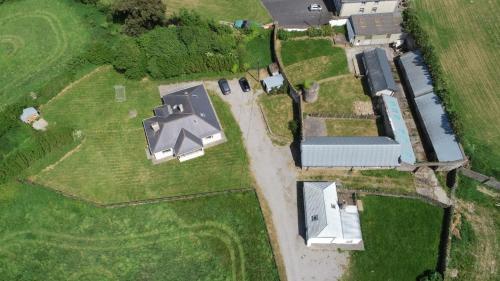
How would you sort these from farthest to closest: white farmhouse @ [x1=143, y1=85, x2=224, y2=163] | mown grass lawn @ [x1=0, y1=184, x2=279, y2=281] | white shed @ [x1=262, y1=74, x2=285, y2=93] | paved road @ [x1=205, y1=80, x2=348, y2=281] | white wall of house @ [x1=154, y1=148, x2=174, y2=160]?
white shed @ [x1=262, y1=74, x2=285, y2=93], white wall of house @ [x1=154, y1=148, x2=174, y2=160], white farmhouse @ [x1=143, y1=85, x2=224, y2=163], mown grass lawn @ [x1=0, y1=184, x2=279, y2=281], paved road @ [x1=205, y1=80, x2=348, y2=281]

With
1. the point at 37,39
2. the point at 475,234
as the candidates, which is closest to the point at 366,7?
the point at 475,234

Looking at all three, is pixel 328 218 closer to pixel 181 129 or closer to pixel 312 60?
pixel 181 129

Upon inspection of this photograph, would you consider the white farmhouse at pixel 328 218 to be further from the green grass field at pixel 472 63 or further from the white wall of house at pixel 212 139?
the green grass field at pixel 472 63

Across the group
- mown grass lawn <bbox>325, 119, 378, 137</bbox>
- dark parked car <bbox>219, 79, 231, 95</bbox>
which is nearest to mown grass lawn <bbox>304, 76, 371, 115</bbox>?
mown grass lawn <bbox>325, 119, 378, 137</bbox>

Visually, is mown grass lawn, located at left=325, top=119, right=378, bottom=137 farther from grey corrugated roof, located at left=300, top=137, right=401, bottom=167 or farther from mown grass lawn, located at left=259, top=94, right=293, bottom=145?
mown grass lawn, located at left=259, top=94, right=293, bottom=145

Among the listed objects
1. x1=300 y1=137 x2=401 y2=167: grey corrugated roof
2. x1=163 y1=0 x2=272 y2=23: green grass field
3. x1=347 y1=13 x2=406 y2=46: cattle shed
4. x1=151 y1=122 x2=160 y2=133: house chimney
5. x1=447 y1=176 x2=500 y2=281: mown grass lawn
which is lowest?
x1=447 y1=176 x2=500 y2=281: mown grass lawn

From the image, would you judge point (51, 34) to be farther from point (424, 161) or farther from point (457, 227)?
point (457, 227)

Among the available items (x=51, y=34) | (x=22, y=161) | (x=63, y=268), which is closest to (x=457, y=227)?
(x=63, y=268)
